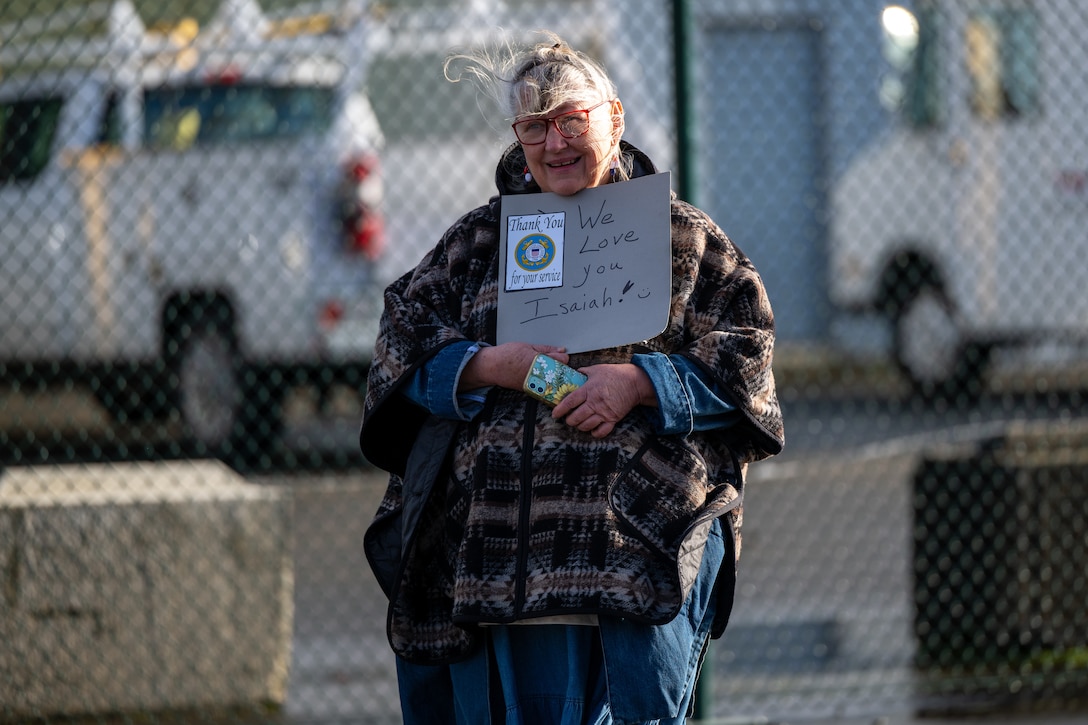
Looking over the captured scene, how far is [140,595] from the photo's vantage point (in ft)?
14.1

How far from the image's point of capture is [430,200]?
26.8 ft

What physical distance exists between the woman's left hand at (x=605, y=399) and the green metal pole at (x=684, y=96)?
76.7 inches

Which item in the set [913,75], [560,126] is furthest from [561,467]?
[913,75]

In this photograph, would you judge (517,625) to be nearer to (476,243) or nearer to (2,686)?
(476,243)

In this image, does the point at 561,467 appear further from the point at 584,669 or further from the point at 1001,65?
the point at 1001,65

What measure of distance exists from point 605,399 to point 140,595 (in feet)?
8.06

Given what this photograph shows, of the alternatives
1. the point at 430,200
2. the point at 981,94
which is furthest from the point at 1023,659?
the point at 981,94

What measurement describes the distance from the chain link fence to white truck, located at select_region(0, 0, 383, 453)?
0.07 ft

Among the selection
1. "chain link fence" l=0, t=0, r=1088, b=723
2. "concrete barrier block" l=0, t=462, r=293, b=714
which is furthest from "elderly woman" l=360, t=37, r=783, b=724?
"concrete barrier block" l=0, t=462, r=293, b=714

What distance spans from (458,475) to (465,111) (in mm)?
6476

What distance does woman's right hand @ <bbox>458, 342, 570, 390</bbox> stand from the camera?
242cm

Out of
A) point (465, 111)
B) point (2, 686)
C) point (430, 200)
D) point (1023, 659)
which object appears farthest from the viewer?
point (465, 111)

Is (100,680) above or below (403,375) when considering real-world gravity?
below

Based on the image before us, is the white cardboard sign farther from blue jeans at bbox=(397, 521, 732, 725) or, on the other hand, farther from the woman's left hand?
blue jeans at bbox=(397, 521, 732, 725)
